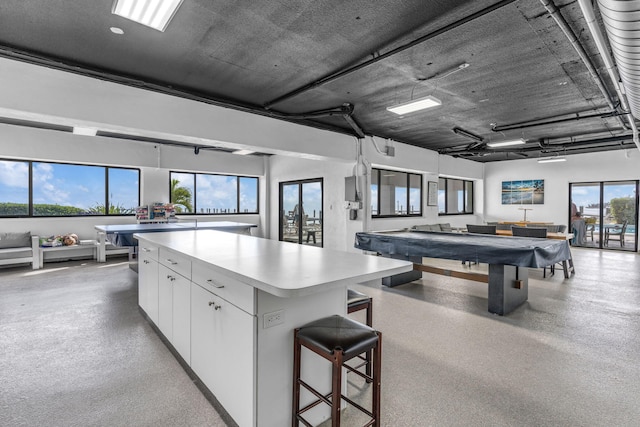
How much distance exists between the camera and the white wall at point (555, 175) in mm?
8891

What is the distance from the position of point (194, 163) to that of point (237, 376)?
305 inches

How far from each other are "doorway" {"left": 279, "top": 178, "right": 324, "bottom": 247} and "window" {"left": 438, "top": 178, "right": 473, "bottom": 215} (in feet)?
14.6

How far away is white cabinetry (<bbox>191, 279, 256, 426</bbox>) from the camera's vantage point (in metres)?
1.70

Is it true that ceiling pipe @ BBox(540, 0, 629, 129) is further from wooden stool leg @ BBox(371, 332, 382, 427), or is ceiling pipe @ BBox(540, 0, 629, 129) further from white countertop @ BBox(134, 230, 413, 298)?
wooden stool leg @ BBox(371, 332, 382, 427)

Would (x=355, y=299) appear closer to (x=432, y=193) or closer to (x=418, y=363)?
(x=418, y=363)

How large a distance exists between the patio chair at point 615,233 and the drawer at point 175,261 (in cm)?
1147

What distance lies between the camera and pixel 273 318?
1.70m

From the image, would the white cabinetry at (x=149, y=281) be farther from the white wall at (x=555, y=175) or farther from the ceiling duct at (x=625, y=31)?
the white wall at (x=555, y=175)

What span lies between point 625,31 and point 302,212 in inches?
289

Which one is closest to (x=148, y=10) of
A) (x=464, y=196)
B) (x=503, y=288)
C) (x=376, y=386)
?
(x=376, y=386)

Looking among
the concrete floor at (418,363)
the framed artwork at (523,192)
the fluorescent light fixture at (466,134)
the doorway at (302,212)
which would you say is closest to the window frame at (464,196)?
the framed artwork at (523,192)

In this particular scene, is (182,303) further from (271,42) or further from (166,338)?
(271,42)

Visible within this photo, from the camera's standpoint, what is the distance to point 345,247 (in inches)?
291

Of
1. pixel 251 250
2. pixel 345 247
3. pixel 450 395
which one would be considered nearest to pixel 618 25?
pixel 450 395
